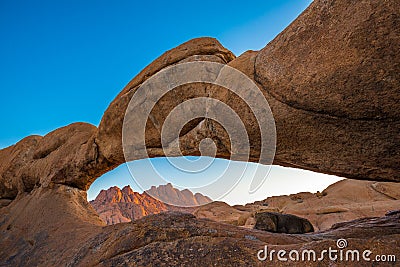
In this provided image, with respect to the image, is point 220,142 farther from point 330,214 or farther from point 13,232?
point 330,214

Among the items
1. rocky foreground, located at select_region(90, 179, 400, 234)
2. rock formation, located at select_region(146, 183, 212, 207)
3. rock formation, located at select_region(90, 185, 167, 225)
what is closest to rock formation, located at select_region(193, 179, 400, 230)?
rocky foreground, located at select_region(90, 179, 400, 234)

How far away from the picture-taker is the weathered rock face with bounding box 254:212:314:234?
31.8ft

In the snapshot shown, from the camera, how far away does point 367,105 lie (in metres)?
4.54

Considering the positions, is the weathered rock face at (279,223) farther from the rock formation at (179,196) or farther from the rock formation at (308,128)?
the rock formation at (179,196)

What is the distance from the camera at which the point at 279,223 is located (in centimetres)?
998

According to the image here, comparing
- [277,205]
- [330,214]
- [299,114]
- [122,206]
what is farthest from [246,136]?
[122,206]

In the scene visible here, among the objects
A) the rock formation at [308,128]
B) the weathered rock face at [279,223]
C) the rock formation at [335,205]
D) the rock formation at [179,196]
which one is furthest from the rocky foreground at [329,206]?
the rock formation at [179,196]

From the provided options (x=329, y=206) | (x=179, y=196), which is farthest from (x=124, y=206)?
(x=329, y=206)

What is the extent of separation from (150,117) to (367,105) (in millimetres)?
5948

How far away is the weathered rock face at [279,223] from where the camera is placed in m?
9.69

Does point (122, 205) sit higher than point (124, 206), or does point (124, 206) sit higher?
point (122, 205)

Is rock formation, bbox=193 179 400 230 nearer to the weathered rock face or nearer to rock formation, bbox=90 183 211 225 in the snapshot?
the weathered rock face

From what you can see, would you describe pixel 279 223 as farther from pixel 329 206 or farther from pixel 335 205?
pixel 335 205

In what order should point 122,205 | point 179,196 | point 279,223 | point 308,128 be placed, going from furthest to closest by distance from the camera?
point 179,196
point 122,205
point 279,223
point 308,128
